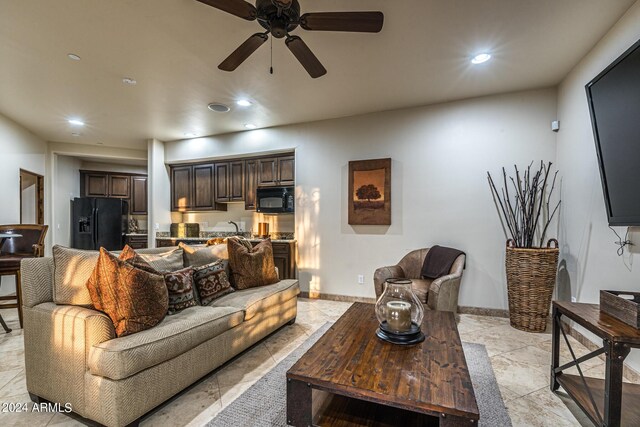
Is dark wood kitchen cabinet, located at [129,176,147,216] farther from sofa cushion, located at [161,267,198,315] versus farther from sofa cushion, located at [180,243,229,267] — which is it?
sofa cushion, located at [161,267,198,315]

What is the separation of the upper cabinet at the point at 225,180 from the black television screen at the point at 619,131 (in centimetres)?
353

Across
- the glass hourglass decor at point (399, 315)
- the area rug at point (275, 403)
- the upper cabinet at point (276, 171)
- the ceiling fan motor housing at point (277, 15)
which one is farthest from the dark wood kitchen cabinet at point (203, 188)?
the glass hourglass decor at point (399, 315)

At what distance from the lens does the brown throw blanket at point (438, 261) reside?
340cm

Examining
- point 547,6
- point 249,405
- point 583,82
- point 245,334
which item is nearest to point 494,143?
point 583,82

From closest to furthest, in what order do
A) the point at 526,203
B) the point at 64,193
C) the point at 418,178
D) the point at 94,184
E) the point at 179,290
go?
the point at 179,290 < the point at 526,203 < the point at 418,178 < the point at 64,193 < the point at 94,184

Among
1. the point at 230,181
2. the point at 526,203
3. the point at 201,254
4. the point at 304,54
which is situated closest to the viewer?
the point at 304,54

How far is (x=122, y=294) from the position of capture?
1738mm

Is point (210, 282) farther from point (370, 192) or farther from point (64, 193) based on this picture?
point (64, 193)

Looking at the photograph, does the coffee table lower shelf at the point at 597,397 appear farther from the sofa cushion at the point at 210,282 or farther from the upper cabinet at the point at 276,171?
the upper cabinet at the point at 276,171

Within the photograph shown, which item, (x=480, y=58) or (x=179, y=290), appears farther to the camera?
(x=480, y=58)

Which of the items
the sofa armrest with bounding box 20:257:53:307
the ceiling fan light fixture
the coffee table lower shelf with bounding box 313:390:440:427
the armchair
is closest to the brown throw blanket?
the armchair

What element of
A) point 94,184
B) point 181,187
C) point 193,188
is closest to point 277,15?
point 193,188

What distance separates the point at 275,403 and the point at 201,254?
4.95 feet

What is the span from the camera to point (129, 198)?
6.88 metres
